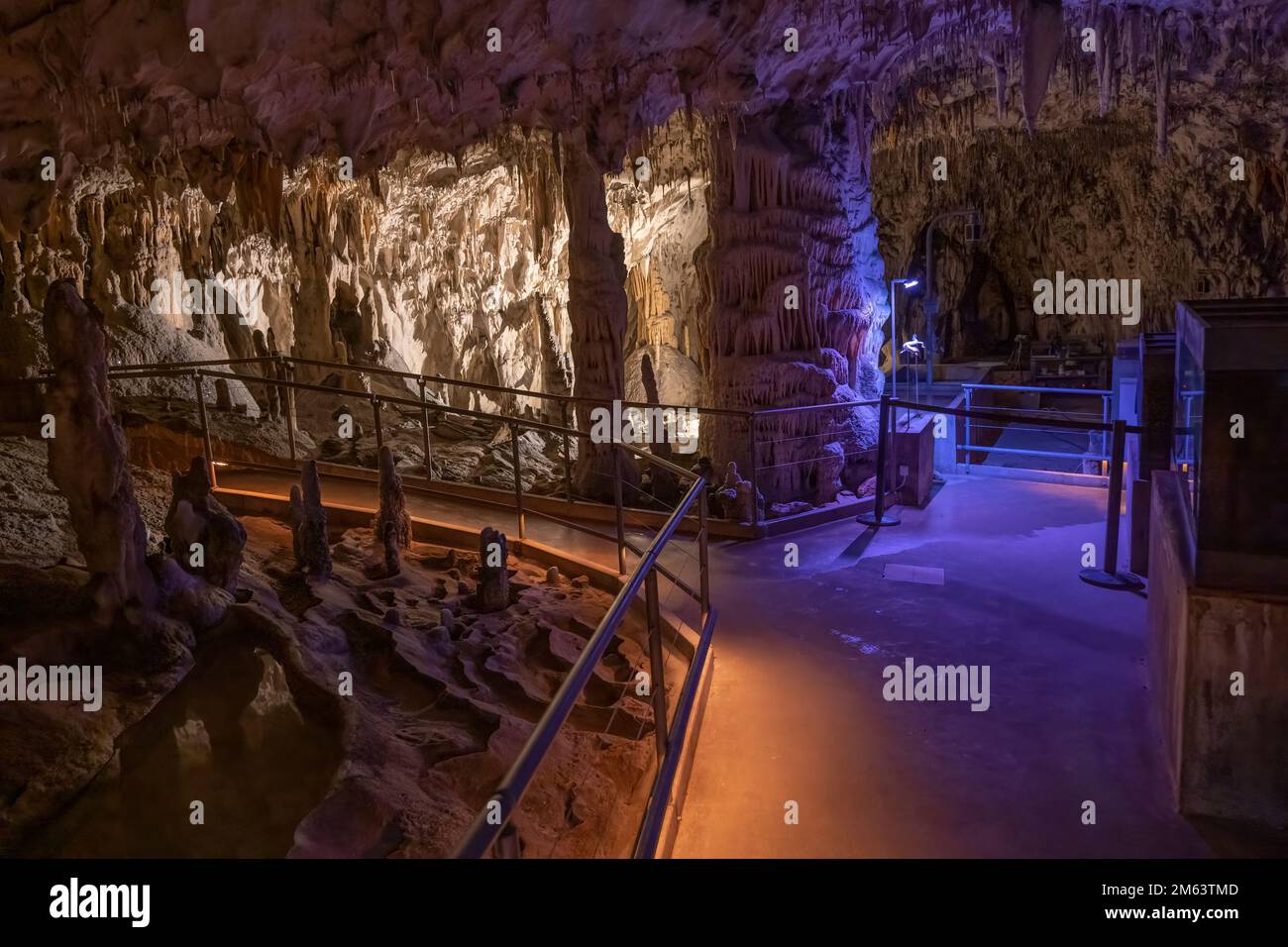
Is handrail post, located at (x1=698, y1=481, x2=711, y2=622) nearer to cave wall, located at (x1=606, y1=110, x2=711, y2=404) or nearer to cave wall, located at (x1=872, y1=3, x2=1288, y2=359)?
cave wall, located at (x1=872, y1=3, x2=1288, y2=359)

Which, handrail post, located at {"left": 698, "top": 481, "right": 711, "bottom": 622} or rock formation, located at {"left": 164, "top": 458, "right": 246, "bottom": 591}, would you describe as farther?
rock formation, located at {"left": 164, "top": 458, "right": 246, "bottom": 591}

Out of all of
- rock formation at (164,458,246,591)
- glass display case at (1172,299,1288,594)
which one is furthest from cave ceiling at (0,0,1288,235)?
glass display case at (1172,299,1288,594)

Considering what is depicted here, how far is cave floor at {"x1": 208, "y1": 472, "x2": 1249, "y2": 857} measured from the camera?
3.09 m

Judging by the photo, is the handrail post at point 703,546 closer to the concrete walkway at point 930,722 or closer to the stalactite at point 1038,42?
the concrete walkway at point 930,722

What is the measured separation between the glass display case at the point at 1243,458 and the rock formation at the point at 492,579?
3.96 m

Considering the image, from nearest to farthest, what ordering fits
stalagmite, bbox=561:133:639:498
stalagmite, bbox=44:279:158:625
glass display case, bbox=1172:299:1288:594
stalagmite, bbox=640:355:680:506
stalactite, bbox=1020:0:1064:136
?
1. glass display case, bbox=1172:299:1288:594
2. stalagmite, bbox=44:279:158:625
3. stalactite, bbox=1020:0:1064:136
4. stalagmite, bbox=561:133:639:498
5. stalagmite, bbox=640:355:680:506

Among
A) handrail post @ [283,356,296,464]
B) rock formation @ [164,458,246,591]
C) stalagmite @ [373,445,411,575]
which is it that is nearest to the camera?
rock formation @ [164,458,246,591]

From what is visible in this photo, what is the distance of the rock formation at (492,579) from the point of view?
19.2 ft

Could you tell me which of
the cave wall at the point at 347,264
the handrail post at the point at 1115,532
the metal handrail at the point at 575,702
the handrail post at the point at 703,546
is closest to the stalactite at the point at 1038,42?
the handrail post at the point at 1115,532

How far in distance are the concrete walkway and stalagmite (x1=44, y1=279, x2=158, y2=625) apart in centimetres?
302

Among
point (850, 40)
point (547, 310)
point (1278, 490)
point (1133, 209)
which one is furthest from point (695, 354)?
point (1278, 490)

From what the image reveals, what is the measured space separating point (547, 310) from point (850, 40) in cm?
772

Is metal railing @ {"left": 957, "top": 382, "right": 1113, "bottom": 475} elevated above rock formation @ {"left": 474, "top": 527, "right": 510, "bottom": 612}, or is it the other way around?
metal railing @ {"left": 957, "top": 382, "right": 1113, "bottom": 475}

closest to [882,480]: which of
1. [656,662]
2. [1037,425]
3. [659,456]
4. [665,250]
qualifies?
[1037,425]
